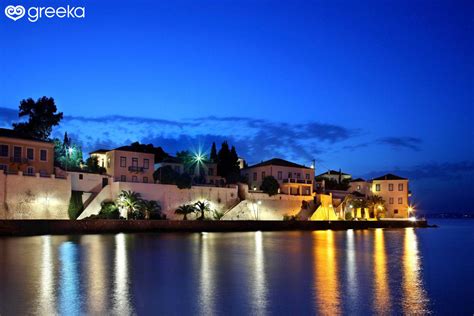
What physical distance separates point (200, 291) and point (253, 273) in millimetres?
4549

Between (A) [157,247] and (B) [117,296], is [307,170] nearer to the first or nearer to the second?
(A) [157,247]

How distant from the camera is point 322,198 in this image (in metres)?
59.4

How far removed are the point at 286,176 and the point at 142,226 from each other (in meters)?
23.6

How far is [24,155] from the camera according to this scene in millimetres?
41344

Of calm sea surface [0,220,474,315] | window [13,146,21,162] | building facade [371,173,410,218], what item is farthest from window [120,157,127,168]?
building facade [371,173,410,218]

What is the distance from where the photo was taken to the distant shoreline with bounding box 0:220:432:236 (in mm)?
37375

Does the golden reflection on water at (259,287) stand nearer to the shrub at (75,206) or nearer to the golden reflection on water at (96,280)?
the golden reflection on water at (96,280)

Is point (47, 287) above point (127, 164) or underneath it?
underneath

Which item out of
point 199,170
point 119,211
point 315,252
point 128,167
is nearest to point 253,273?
point 315,252

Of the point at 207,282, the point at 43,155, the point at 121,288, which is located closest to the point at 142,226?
the point at 43,155

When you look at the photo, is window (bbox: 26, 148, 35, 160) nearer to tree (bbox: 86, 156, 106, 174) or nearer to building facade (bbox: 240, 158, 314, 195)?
tree (bbox: 86, 156, 106, 174)

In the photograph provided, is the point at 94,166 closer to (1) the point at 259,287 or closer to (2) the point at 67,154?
(2) the point at 67,154

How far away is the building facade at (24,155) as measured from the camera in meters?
40.3

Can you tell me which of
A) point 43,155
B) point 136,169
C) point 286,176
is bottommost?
point 286,176
